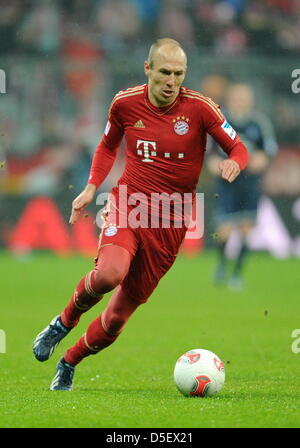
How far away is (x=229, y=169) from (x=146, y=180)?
0.72m

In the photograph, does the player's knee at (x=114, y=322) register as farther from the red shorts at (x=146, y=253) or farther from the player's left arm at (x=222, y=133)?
the player's left arm at (x=222, y=133)

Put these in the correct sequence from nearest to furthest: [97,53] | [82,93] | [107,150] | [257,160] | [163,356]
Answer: [107,150] → [163,356] → [257,160] → [82,93] → [97,53]

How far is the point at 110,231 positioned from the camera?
20.2 feet

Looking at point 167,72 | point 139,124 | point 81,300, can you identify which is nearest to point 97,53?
point 139,124

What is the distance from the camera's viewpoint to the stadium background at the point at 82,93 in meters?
17.4

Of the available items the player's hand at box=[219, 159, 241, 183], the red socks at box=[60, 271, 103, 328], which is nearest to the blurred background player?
the red socks at box=[60, 271, 103, 328]

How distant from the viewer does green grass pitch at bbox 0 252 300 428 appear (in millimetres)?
5059

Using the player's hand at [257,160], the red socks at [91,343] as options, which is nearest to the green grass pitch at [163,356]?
the red socks at [91,343]

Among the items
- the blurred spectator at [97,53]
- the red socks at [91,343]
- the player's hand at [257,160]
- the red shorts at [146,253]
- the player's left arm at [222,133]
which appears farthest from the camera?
the blurred spectator at [97,53]

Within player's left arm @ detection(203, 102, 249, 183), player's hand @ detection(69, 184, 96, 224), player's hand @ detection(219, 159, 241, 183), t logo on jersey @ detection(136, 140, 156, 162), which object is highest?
player's left arm @ detection(203, 102, 249, 183)

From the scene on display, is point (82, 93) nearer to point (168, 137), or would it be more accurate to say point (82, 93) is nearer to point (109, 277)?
point (168, 137)

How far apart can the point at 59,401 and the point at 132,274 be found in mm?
1088

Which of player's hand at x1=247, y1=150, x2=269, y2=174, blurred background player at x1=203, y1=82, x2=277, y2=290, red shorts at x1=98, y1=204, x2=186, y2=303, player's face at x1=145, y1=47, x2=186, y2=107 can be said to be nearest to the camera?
player's face at x1=145, y1=47, x2=186, y2=107

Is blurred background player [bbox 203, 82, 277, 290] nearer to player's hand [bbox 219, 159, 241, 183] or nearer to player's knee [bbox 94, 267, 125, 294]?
player's hand [bbox 219, 159, 241, 183]
